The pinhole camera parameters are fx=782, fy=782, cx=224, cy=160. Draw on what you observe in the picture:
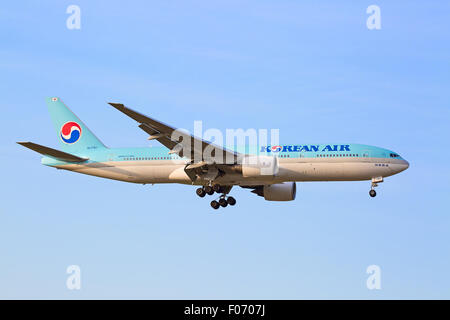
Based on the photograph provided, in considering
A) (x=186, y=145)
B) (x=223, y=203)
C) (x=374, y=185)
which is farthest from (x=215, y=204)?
(x=374, y=185)

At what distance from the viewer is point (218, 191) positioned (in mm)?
54625

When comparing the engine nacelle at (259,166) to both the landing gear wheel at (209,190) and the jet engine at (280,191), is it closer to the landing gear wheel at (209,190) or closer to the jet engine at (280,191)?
the landing gear wheel at (209,190)

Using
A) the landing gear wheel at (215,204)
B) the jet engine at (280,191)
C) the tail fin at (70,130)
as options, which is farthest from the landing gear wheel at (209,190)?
the tail fin at (70,130)

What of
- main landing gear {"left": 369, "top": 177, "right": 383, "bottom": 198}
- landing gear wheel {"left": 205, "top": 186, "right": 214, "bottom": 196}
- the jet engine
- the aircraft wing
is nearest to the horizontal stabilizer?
the aircraft wing

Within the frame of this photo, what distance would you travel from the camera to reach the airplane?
51.3 meters

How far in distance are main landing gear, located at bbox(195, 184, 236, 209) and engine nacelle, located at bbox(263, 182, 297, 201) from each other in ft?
9.51

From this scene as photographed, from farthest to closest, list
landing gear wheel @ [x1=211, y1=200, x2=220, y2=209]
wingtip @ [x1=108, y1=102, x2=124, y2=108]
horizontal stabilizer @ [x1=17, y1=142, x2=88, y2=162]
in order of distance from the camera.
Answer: landing gear wheel @ [x1=211, y1=200, x2=220, y2=209] < horizontal stabilizer @ [x1=17, y1=142, x2=88, y2=162] < wingtip @ [x1=108, y1=102, x2=124, y2=108]

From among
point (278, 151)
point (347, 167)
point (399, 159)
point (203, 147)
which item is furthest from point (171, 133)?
point (399, 159)

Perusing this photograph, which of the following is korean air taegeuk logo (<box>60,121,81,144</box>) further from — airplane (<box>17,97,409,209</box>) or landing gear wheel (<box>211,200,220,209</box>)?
landing gear wheel (<box>211,200,220,209</box>)

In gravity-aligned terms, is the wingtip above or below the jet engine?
above

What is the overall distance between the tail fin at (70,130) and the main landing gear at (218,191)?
28.4 feet

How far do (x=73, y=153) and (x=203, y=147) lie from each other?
1172 cm

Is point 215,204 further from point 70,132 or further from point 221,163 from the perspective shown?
point 70,132

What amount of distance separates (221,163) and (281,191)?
23.4 feet
